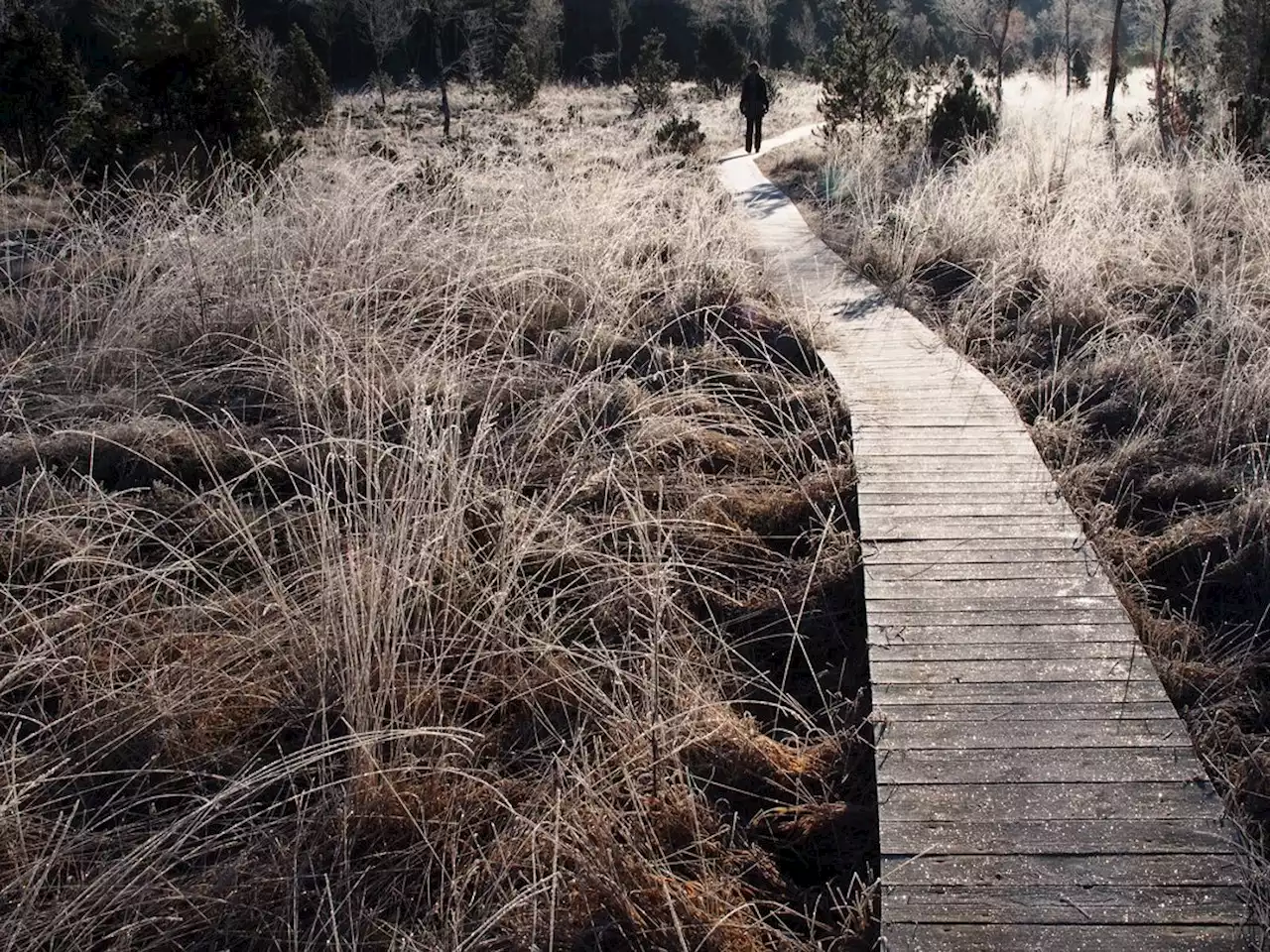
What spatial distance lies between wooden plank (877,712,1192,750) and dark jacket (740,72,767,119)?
14740 mm

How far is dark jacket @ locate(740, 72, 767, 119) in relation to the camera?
16.1 meters

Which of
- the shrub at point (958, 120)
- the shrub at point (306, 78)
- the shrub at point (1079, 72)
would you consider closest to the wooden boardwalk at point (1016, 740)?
the shrub at point (958, 120)

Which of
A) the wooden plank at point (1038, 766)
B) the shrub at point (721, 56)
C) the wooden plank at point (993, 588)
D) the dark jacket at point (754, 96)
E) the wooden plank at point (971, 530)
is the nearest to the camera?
the wooden plank at point (1038, 766)

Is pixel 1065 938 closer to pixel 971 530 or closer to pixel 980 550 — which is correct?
pixel 980 550

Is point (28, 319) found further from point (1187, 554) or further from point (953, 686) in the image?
point (1187, 554)

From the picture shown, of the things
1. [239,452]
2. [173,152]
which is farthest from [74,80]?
[239,452]

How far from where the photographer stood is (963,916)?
7.34 ft

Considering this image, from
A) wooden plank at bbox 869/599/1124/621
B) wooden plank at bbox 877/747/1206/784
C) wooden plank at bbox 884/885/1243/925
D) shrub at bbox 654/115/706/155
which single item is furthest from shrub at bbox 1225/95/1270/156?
wooden plank at bbox 884/885/1243/925

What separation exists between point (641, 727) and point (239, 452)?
240 centimetres

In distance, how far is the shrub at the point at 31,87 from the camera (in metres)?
12.5

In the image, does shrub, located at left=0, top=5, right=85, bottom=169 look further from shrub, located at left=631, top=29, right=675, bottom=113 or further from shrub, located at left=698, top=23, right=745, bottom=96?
shrub, located at left=698, top=23, right=745, bottom=96

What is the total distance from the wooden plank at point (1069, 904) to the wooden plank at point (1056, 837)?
0.11 meters

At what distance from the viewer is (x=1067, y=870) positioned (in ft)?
7.63

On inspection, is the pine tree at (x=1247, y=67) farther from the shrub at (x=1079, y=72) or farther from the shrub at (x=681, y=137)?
the shrub at (x=1079, y=72)
